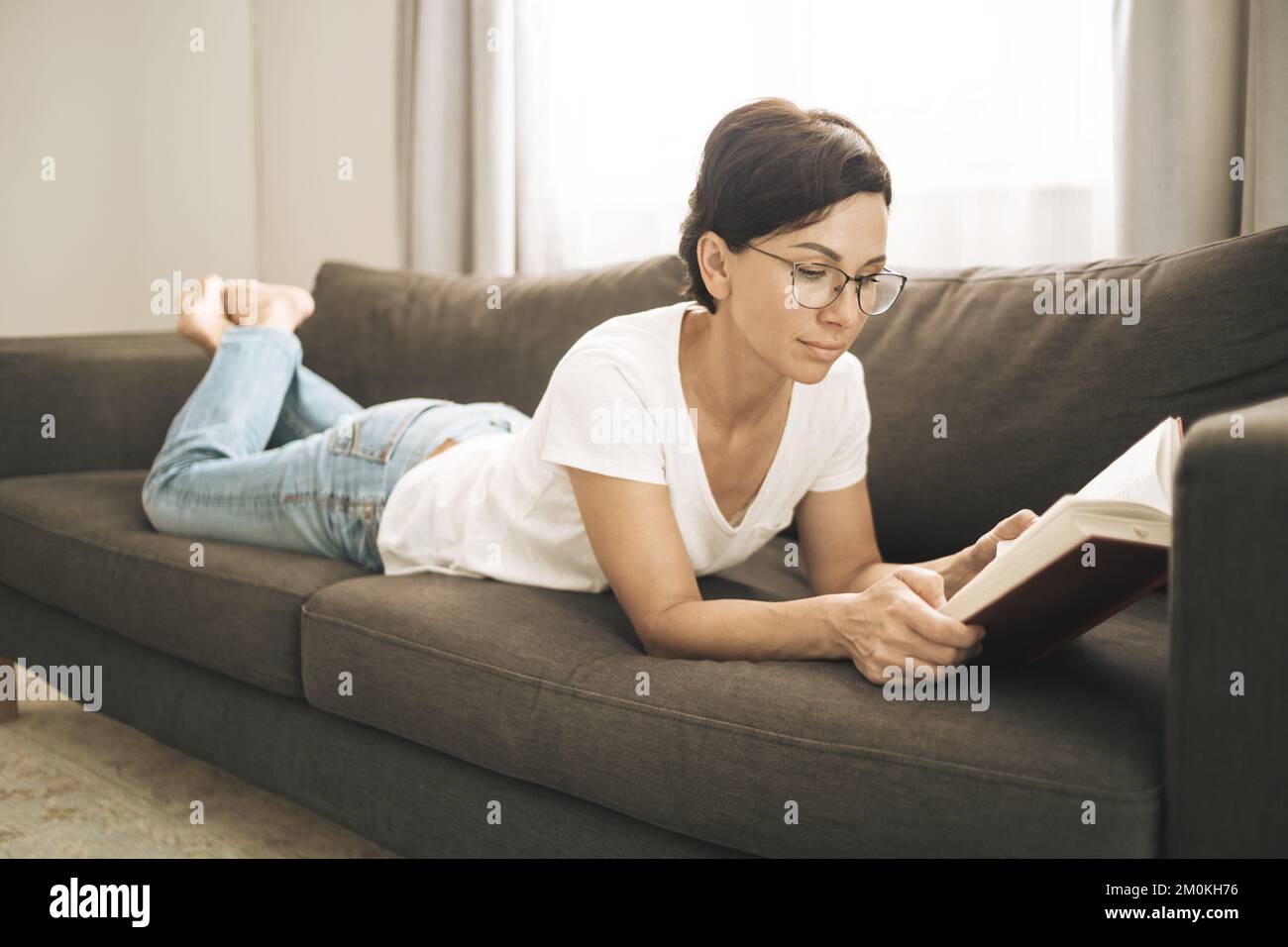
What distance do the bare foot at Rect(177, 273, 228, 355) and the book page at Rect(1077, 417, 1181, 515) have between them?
5.33 feet

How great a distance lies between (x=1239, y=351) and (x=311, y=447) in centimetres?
133

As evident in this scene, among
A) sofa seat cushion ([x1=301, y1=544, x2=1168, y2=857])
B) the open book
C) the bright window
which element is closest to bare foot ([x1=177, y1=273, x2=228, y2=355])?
sofa seat cushion ([x1=301, y1=544, x2=1168, y2=857])

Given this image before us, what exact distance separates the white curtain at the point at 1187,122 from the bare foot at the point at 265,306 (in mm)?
1518

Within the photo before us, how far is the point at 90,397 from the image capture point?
2209 millimetres

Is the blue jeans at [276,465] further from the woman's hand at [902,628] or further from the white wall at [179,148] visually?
the white wall at [179,148]

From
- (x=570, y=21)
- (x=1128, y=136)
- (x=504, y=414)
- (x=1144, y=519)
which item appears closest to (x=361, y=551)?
(x=504, y=414)

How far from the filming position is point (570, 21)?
9.20ft

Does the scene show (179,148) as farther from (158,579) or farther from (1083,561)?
(1083,561)

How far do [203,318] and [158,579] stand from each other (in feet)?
2.06

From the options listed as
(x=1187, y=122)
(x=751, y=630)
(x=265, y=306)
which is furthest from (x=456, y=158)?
(x=751, y=630)

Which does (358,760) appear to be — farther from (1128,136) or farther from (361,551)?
(1128,136)

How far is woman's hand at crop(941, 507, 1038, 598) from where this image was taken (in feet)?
3.59

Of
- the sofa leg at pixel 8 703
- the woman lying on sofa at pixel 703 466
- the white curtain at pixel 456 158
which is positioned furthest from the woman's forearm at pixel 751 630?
the white curtain at pixel 456 158

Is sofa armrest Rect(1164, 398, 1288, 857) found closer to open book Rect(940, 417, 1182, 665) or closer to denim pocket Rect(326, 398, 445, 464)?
open book Rect(940, 417, 1182, 665)
